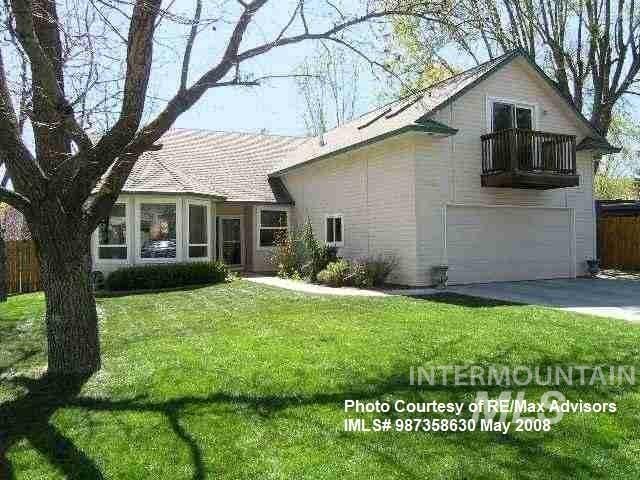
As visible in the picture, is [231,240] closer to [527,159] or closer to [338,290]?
[338,290]

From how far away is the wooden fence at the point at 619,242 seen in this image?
729 inches

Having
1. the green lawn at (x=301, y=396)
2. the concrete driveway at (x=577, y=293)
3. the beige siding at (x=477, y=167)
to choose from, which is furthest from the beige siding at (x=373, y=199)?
the green lawn at (x=301, y=396)

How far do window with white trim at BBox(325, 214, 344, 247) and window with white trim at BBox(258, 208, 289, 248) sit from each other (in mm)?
2494

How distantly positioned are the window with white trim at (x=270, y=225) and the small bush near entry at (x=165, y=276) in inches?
145

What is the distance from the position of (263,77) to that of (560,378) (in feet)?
14.7

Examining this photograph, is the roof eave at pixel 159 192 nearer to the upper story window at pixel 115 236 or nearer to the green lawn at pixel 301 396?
the upper story window at pixel 115 236

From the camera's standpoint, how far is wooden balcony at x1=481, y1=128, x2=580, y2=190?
520 inches

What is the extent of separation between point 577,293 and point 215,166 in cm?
1354

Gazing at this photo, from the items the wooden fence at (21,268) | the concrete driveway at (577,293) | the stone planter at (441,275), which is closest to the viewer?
the concrete driveway at (577,293)

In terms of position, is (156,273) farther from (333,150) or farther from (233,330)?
(233,330)

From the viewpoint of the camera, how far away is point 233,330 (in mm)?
7926

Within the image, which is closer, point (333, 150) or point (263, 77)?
point (263, 77)

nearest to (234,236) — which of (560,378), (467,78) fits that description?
(467,78)

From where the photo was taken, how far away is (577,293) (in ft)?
39.0
